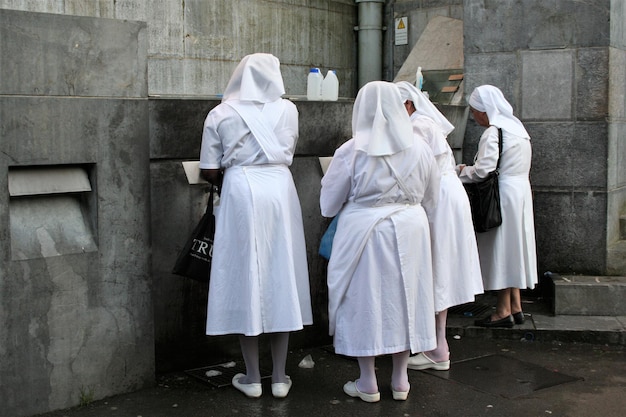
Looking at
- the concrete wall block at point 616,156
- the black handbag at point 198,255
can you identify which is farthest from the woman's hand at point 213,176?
the concrete wall block at point 616,156

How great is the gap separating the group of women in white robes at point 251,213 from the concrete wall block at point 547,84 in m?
3.56

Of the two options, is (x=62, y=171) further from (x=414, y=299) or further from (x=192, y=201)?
(x=414, y=299)

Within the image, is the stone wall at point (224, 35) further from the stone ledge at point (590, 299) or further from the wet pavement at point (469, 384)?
the stone ledge at point (590, 299)

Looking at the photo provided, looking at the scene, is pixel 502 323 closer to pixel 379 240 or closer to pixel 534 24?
pixel 379 240

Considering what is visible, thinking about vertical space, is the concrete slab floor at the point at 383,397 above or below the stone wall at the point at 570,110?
below

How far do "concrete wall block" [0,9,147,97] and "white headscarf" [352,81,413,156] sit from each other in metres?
1.35

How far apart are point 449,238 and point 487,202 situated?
3.11ft

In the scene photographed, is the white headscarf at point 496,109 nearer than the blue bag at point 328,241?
No

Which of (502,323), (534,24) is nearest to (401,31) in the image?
(534,24)

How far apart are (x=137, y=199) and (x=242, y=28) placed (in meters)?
5.61

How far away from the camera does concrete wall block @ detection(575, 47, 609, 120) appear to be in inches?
310

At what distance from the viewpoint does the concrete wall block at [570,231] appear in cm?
793

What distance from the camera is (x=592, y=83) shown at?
7.91m

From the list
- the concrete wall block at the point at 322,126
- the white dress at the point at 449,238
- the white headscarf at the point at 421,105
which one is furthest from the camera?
the concrete wall block at the point at 322,126
